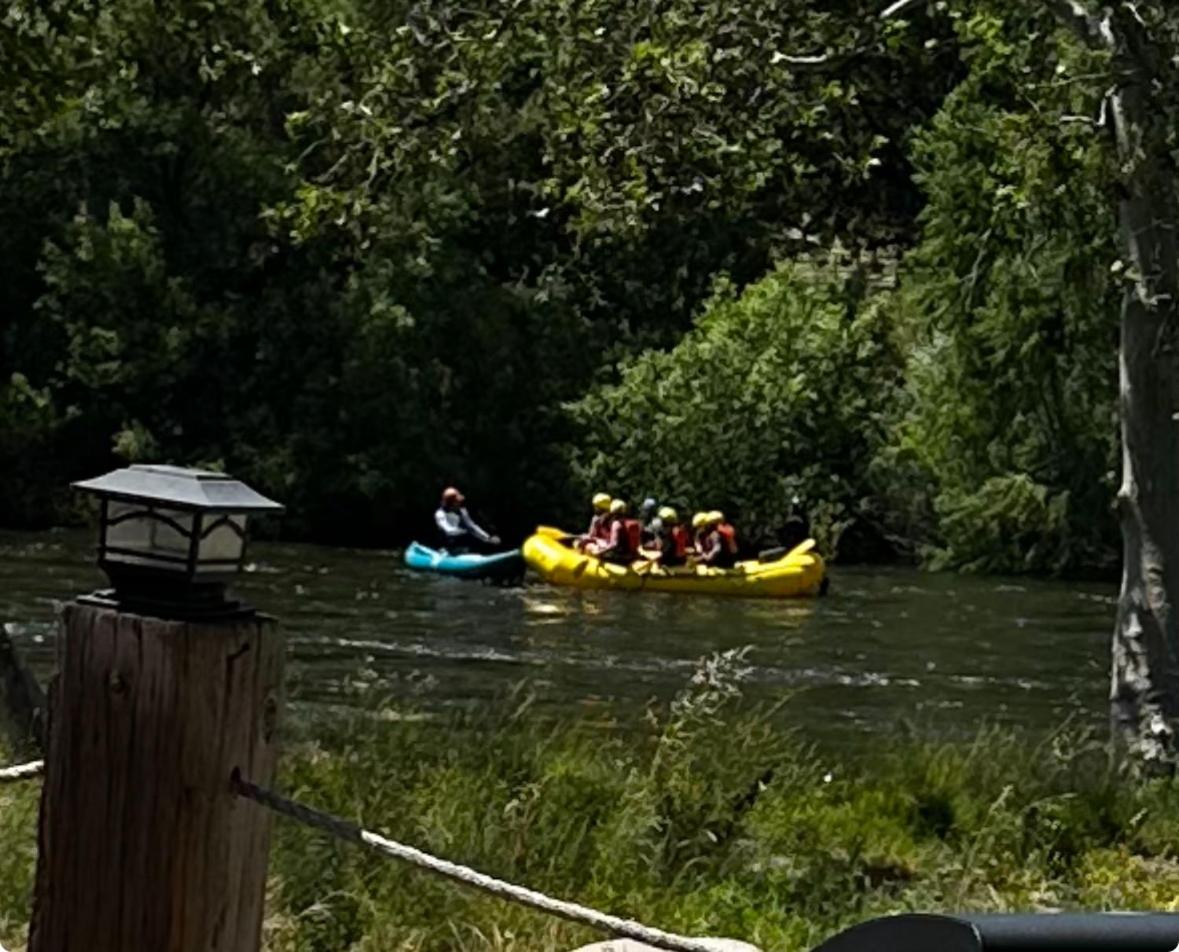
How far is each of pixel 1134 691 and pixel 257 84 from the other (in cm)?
2633

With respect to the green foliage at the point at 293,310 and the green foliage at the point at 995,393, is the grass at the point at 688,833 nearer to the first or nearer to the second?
the green foliage at the point at 995,393

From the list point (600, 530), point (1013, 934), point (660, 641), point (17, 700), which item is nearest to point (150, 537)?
point (1013, 934)

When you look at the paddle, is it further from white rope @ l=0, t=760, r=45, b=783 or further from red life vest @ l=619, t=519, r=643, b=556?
white rope @ l=0, t=760, r=45, b=783

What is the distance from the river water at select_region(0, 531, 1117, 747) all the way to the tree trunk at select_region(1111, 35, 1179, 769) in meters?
1.53

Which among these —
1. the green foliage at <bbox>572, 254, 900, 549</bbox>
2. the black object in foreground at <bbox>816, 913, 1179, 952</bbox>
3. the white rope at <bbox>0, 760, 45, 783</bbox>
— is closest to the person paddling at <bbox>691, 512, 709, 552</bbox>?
the green foliage at <bbox>572, 254, 900, 549</bbox>

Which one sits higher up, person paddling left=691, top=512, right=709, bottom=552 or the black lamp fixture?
the black lamp fixture

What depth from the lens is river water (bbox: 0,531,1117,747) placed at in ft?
58.0

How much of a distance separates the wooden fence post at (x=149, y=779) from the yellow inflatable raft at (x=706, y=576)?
24602 mm

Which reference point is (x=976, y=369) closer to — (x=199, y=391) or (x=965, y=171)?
(x=965, y=171)

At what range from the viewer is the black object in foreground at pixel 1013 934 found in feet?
7.84

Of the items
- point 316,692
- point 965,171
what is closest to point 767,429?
point 965,171

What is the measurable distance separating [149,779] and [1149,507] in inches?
342

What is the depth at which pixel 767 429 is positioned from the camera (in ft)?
117

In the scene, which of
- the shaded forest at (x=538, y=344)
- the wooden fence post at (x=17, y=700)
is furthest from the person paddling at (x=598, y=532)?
the wooden fence post at (x=17, y=700)
